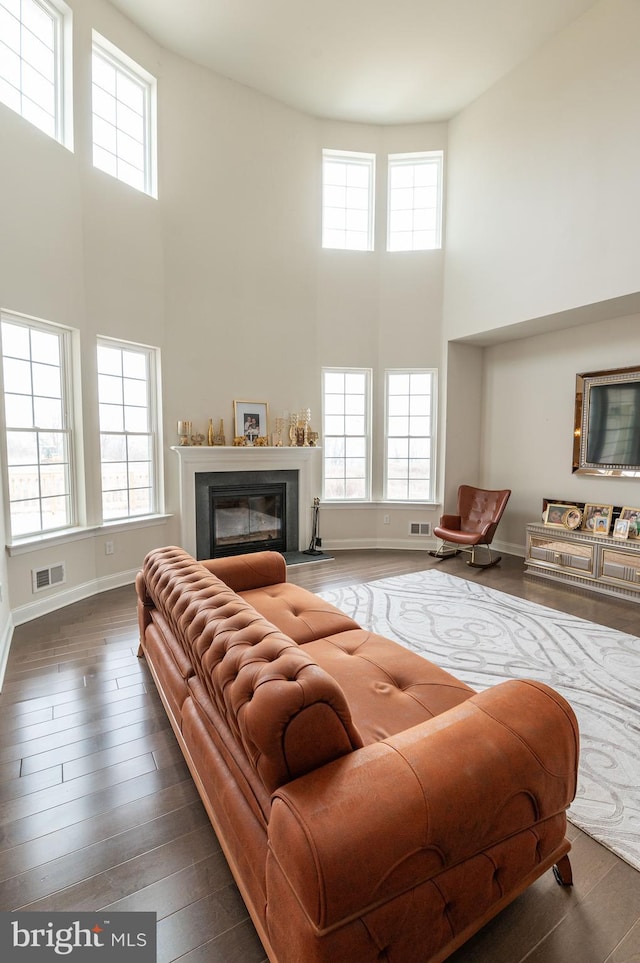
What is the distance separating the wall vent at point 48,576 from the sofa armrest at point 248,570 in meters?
1.75

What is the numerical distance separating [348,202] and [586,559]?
5.36 metres

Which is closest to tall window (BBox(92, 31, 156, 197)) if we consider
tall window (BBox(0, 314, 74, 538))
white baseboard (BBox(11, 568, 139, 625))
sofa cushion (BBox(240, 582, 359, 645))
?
tall window (BBox(0, 314, 74, 538))

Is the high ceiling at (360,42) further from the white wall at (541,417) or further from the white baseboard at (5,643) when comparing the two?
the white baseboard at (5,643)

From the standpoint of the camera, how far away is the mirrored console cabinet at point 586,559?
4207mm

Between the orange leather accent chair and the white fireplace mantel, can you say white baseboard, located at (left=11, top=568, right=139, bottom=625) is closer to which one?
the white fireplace mantel

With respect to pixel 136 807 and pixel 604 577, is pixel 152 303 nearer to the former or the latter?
pixel 136 807

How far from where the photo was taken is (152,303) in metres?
4.80

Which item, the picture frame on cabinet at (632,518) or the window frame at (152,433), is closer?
the picture frame on cabinet at (632,518)

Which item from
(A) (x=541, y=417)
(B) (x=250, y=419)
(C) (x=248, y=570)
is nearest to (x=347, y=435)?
(B) (x=250, y=419)

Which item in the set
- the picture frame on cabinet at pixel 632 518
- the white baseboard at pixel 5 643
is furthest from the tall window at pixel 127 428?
the picture frame on cabinet at pixel 632 518

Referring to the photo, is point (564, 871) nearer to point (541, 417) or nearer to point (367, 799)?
point (367, 799)

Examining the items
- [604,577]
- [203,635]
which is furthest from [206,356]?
[604,577]

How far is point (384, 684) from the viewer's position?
1824 mm

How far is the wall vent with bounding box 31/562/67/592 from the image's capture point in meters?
3.76
